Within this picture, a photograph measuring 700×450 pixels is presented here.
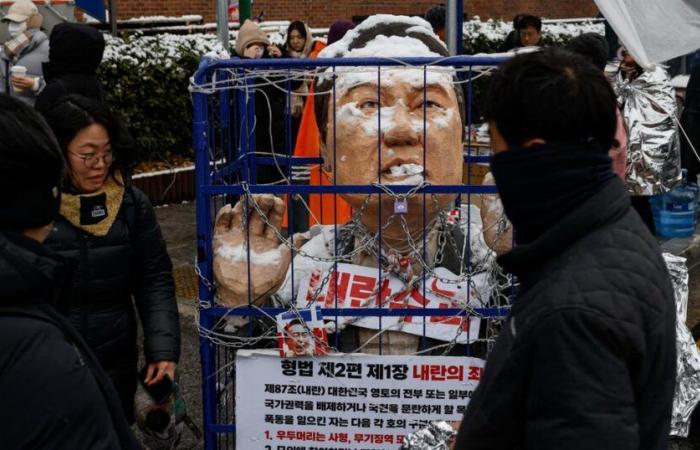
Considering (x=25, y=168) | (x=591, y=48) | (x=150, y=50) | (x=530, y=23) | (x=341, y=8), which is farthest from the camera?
(x=341, y=8)

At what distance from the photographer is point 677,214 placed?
339 inches

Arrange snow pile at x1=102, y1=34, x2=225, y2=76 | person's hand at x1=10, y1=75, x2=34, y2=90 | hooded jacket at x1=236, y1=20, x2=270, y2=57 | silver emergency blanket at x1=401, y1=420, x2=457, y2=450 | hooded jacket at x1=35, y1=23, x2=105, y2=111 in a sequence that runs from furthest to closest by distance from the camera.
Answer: snow pile at x1=102, y1=34, x2=225, y2=76, hooded jacket at x1=236, y1=20, x2=270, y2=57, person's hand at x1=10, y1=75, x2=34, y2=90, hooded jacket at x1=35, y1=23, x2=105, y2=111, silver emergency blanket at x1=401, y1=420, x2=457, y2=450

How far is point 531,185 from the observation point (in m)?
1.97

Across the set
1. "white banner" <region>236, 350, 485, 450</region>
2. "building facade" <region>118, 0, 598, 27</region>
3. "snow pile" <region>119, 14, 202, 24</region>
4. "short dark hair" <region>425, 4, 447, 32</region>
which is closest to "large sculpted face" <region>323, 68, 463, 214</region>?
"white banner" <region>236, 350, 485, 450</region>

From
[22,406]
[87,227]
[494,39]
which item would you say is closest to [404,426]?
[87,227]

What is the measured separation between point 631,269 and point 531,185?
26cm

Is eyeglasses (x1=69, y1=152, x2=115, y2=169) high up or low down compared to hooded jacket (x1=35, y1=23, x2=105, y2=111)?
down

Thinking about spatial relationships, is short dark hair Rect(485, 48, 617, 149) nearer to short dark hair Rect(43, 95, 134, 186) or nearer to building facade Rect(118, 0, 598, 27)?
short dark hair Rect(43, 95, 134, 186)

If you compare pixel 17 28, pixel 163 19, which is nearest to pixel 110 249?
pixel 17 28

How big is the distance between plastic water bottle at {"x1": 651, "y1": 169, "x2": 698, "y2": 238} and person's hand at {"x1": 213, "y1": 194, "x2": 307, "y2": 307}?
5.80 meters

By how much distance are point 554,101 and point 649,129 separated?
4.64 m

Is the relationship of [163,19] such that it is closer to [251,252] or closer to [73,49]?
[73,49]

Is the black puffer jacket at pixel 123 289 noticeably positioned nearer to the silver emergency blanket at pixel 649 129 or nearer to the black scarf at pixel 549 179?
the black scarf at pixel 549 179

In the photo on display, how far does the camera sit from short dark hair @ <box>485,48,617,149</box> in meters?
1.95
